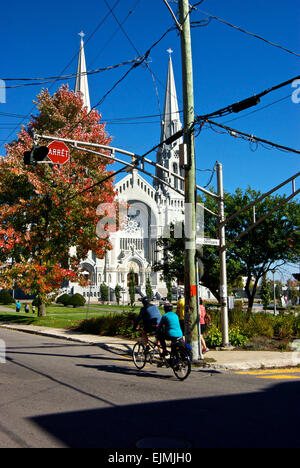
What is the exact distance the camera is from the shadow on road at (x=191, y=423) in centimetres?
521

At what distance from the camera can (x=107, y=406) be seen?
22.7ft

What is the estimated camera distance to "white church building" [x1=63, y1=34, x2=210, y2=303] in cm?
7725

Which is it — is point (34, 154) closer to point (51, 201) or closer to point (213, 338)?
point (213, 338)

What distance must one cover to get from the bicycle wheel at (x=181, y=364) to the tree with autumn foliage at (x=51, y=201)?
14269 mm

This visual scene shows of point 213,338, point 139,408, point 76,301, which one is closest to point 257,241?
point 213,338

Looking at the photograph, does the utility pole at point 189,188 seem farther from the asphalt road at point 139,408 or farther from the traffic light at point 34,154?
the traffic light at point 34,154

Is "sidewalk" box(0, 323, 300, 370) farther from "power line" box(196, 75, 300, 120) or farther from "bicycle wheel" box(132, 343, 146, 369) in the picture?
"power line" box(196, 75, 300, 120)

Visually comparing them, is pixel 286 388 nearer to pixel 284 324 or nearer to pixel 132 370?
pixel 132 370

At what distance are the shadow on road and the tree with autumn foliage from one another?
16789mm

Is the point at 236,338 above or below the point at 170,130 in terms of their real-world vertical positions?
below

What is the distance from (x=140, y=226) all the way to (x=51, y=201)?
62.1m

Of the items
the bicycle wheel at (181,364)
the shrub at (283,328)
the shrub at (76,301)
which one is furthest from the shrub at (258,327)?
the shrub at (76,301)

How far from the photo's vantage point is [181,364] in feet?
31.4

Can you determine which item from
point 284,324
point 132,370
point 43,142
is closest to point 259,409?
point 132,370
